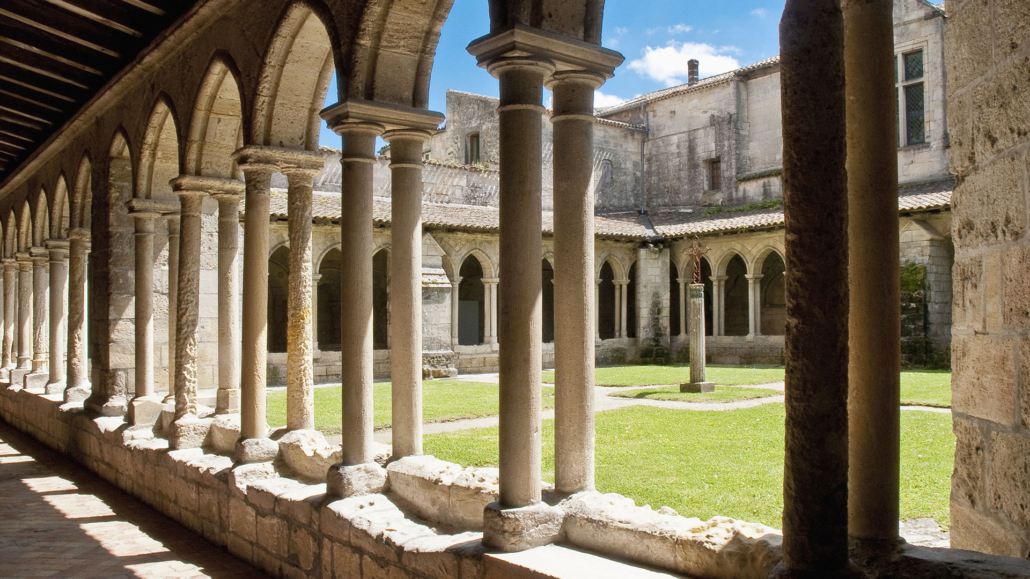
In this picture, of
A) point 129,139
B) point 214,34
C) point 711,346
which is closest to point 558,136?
→ point 214,34

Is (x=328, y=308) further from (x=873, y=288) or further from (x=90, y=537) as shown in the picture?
(x=873, y=288)

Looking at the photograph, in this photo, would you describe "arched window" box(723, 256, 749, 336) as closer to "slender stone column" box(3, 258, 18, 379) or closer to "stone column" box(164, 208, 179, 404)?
"slender stone column" box(3, 258, 18, 379)

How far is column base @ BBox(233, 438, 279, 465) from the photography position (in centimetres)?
488

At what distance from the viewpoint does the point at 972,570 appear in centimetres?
185

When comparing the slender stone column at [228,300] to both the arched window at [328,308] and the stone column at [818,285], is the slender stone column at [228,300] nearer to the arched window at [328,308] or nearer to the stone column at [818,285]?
the stone column at [818,285]

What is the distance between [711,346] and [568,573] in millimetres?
17402

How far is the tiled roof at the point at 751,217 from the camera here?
15.6 m

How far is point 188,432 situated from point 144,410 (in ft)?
3.72

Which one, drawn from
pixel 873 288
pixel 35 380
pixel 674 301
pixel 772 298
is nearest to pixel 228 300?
pixel 873 288

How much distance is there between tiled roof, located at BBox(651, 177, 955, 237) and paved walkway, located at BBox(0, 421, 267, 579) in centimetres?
1381

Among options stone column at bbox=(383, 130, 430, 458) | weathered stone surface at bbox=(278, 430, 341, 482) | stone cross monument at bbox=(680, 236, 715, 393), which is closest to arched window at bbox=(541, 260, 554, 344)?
stone cross monument at bbox=(680, 236, 715, 393)

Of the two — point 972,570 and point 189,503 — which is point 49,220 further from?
point 972,570

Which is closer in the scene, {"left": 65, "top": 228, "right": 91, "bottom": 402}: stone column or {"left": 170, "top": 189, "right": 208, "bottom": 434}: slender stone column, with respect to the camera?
{"left": 170, "top": 189, "right": 208, "bottom": 434}: slender stone column

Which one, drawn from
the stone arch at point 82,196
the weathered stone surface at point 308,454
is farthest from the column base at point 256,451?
the stone arch at point 82,196
